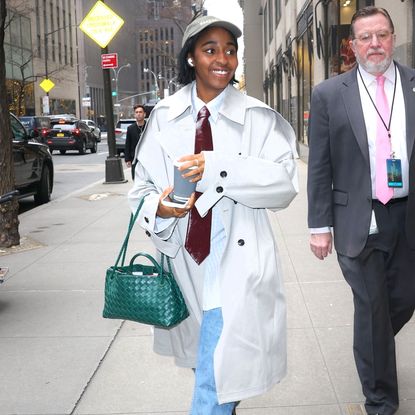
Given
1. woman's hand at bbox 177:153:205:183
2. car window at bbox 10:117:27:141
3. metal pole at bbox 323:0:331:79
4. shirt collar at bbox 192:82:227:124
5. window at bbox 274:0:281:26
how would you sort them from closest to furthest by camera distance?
woman's hand at bbox 177:153:205:183
shirt collar at bbox 192:82:227:124
car window at bbox 10:117:27:141
metal pole at bbox 323:0:331:79
window at bbox 274:0:281:26

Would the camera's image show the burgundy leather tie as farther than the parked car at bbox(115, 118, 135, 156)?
No

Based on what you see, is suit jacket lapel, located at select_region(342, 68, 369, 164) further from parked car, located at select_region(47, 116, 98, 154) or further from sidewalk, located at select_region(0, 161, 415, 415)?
parked car, located at select_region(47, 116, 98, 154)

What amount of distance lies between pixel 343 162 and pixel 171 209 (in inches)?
45.1

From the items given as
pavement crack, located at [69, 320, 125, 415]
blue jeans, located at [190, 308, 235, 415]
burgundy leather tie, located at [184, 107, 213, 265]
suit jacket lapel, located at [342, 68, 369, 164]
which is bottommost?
pavement crack, located at [69, 320, 125, 415]

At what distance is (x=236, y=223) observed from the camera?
267 centimetres

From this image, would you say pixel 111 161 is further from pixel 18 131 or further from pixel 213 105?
pixel 213 105

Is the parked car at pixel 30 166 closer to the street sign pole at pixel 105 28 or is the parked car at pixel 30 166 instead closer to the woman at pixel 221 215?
the street sign pole at pixel 105 28

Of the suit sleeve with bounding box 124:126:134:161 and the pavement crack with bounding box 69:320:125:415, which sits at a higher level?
the suit sleeve with bounding box 124:126:134:161

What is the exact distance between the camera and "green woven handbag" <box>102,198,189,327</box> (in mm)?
2654

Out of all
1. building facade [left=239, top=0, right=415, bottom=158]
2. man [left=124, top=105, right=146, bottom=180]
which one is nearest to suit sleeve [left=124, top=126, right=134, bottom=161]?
man [left=124, top=105, right=146, bottom=180]

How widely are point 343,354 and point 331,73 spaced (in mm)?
12340

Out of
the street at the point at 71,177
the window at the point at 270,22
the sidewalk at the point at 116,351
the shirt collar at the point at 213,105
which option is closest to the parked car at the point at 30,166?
the street at the point at 71,177

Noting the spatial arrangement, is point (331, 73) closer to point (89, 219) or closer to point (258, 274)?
point (89, 219)

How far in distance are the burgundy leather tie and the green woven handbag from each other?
0.50 ft
